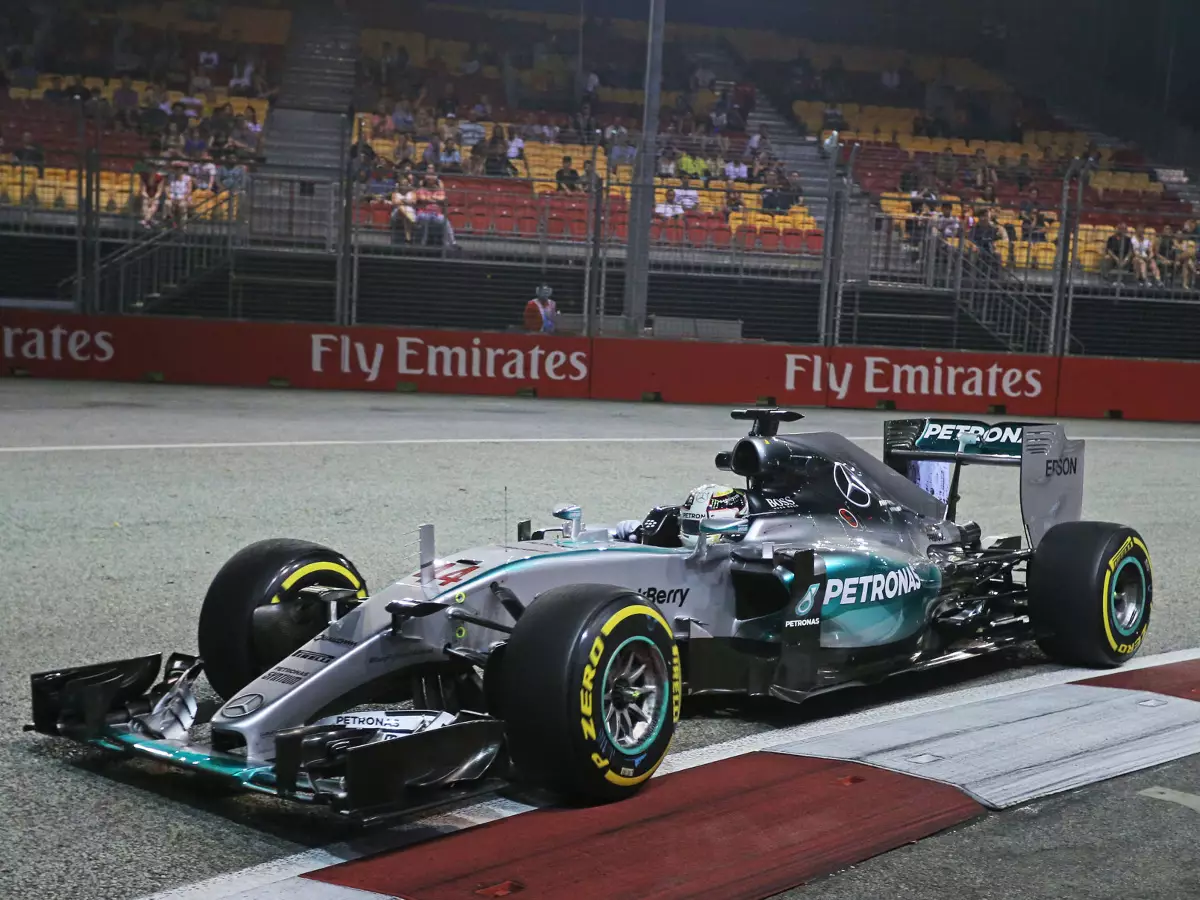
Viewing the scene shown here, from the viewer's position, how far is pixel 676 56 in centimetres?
3422

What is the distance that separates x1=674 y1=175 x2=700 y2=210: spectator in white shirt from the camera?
66.0 feet

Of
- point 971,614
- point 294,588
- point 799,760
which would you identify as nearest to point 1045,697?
point 971,614

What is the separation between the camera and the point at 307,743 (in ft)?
13.3

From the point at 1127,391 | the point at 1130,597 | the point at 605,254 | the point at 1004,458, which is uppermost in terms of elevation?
the point at 605,254

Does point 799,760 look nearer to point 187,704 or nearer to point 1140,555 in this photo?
point 187,704

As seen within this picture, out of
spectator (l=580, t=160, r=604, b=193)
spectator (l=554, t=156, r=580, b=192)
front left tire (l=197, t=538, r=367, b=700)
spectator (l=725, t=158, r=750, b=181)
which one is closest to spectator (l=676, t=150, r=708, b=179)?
spectator (l=725, t=158, r=750, b=181)

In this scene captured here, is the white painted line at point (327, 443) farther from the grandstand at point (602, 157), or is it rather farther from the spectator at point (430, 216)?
the spectator at point (430, 216)

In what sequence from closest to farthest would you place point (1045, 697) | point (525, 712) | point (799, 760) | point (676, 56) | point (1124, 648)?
point (525, 712) → point (799, 760) → point (1045, 697) → point (1124, 648) → point (676, 56)

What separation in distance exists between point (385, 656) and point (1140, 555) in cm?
384

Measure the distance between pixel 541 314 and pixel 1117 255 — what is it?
26.9 ft

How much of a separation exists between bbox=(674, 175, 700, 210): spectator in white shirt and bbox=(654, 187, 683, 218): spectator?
7 centimetres

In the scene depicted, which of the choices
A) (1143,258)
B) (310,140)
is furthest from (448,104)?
(1143,258)

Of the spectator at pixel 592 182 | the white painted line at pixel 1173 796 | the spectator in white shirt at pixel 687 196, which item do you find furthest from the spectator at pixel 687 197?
the white painted line at pixel 1173 796

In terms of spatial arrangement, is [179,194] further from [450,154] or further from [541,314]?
[450,154]
